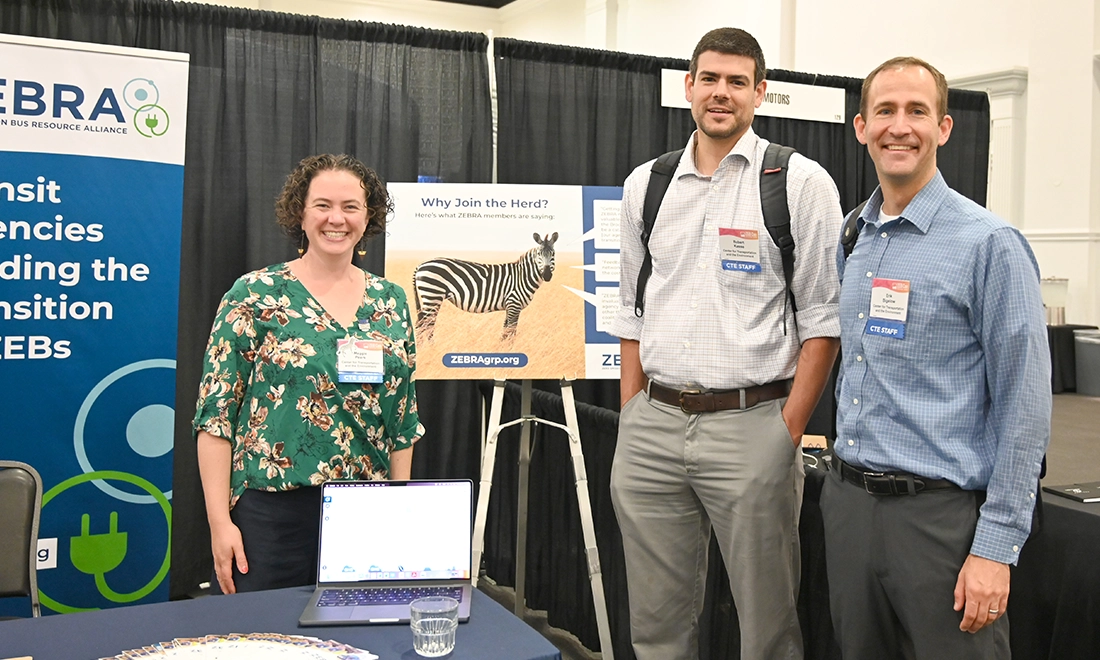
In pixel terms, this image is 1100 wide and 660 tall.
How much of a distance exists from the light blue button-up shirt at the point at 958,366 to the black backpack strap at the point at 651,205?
59 centimetres

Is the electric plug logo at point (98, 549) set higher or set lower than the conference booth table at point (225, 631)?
lower

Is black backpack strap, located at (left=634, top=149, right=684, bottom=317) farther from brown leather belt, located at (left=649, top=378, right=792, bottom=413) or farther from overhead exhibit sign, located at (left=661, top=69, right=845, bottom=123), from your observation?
overhead exhibit sign, located at (left=661, top=69, right=845, bottom=123)

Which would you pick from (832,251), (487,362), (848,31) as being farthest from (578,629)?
(848,31)

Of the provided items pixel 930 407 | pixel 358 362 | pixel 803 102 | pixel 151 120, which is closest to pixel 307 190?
pixel 358 362

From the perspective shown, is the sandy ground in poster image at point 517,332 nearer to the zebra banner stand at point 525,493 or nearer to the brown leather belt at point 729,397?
the zebra banner stand at point 525,493

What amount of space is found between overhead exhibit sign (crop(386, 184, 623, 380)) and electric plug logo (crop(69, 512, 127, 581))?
4.22 ft

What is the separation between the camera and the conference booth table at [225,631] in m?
1.35

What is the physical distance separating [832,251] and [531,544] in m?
2.27

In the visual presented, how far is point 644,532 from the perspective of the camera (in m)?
2.13

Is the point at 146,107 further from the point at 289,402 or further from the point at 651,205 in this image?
the point at 651,205

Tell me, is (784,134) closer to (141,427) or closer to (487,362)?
(487,362)

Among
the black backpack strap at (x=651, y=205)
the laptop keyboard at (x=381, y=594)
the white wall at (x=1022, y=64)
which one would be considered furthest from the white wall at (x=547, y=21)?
the laptop keyboard at (x=381, y=594)

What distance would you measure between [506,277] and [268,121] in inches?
61.5

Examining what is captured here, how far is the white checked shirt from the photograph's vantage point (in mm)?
2004
